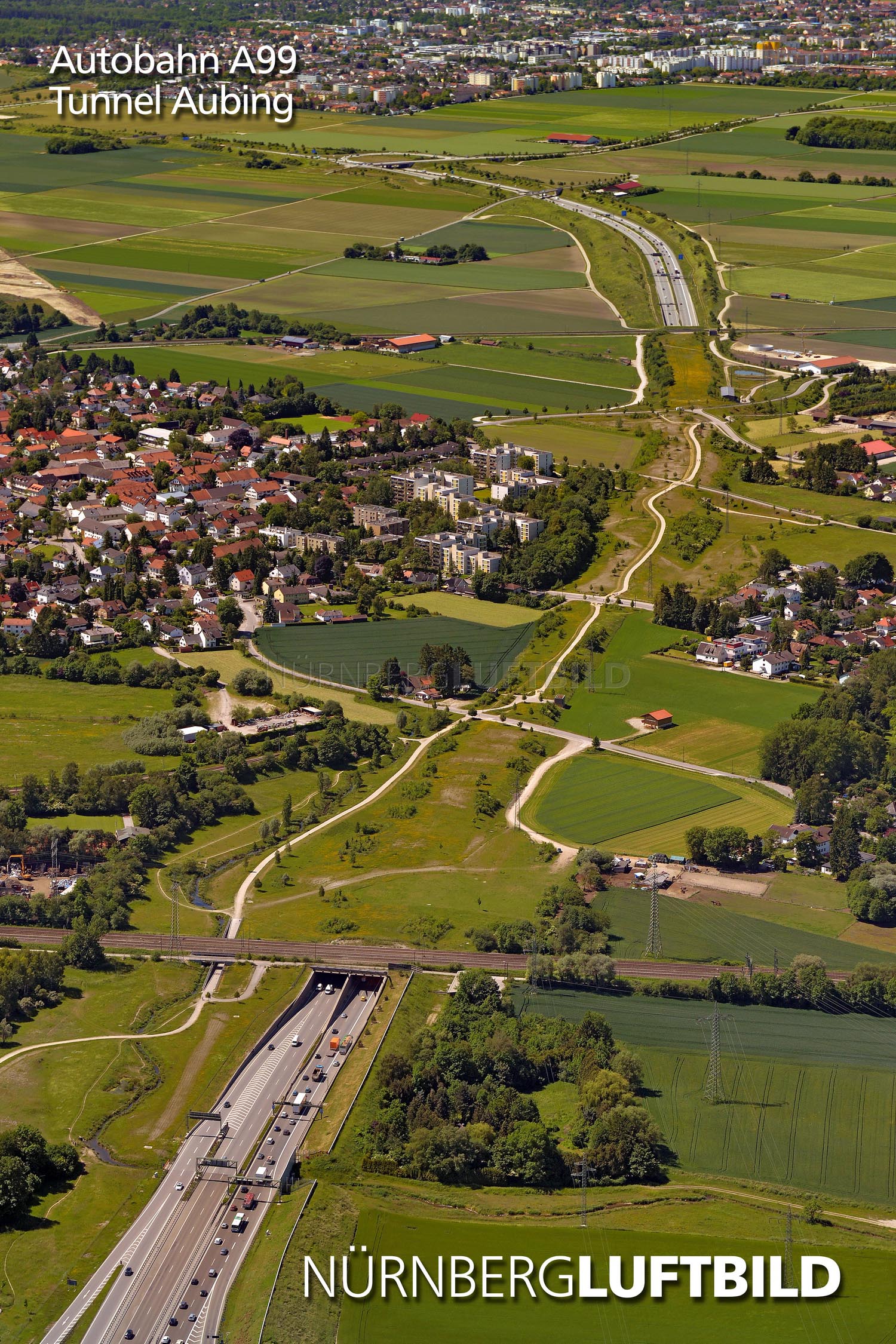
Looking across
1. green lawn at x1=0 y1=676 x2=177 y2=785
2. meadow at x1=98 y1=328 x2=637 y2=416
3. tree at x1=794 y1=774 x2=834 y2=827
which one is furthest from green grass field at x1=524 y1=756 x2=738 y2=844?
meadow at x1=98 y1=328 x2=637 y2=416

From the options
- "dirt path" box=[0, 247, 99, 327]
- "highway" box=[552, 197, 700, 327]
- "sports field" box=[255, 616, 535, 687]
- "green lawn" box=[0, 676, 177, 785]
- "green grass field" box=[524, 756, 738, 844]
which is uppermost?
"highway" box=[552, 197, 700, 327]

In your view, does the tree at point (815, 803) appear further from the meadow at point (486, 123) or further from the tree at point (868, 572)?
the meadow at point (486, 123)

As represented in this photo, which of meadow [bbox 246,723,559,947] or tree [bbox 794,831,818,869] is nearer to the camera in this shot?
meadow [bbox 246,723,559,947]

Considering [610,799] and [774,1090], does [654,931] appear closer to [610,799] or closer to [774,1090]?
[774,1090]

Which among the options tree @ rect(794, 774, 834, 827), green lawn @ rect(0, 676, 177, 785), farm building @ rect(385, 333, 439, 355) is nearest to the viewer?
tree @ rect(794, 774, 834, 827)

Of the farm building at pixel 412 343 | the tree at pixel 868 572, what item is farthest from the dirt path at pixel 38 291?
the tree at pixel 868 572

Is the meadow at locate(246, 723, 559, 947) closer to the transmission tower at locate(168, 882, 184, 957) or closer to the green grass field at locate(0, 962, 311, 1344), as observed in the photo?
the transmission tower at locate(168, 882, 184, 957)

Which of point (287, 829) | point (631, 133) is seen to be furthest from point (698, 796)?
point (631, 133)

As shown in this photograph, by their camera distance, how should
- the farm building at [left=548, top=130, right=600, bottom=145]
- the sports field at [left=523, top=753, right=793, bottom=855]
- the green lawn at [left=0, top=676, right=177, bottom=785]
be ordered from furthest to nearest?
the farm building at [left=548, top=130, right=600, bottom=145], the green lawn at [left=0, top=676, right=177, bottom=785], the sports field at [left=523, top=753, right=793, bottom=855]
